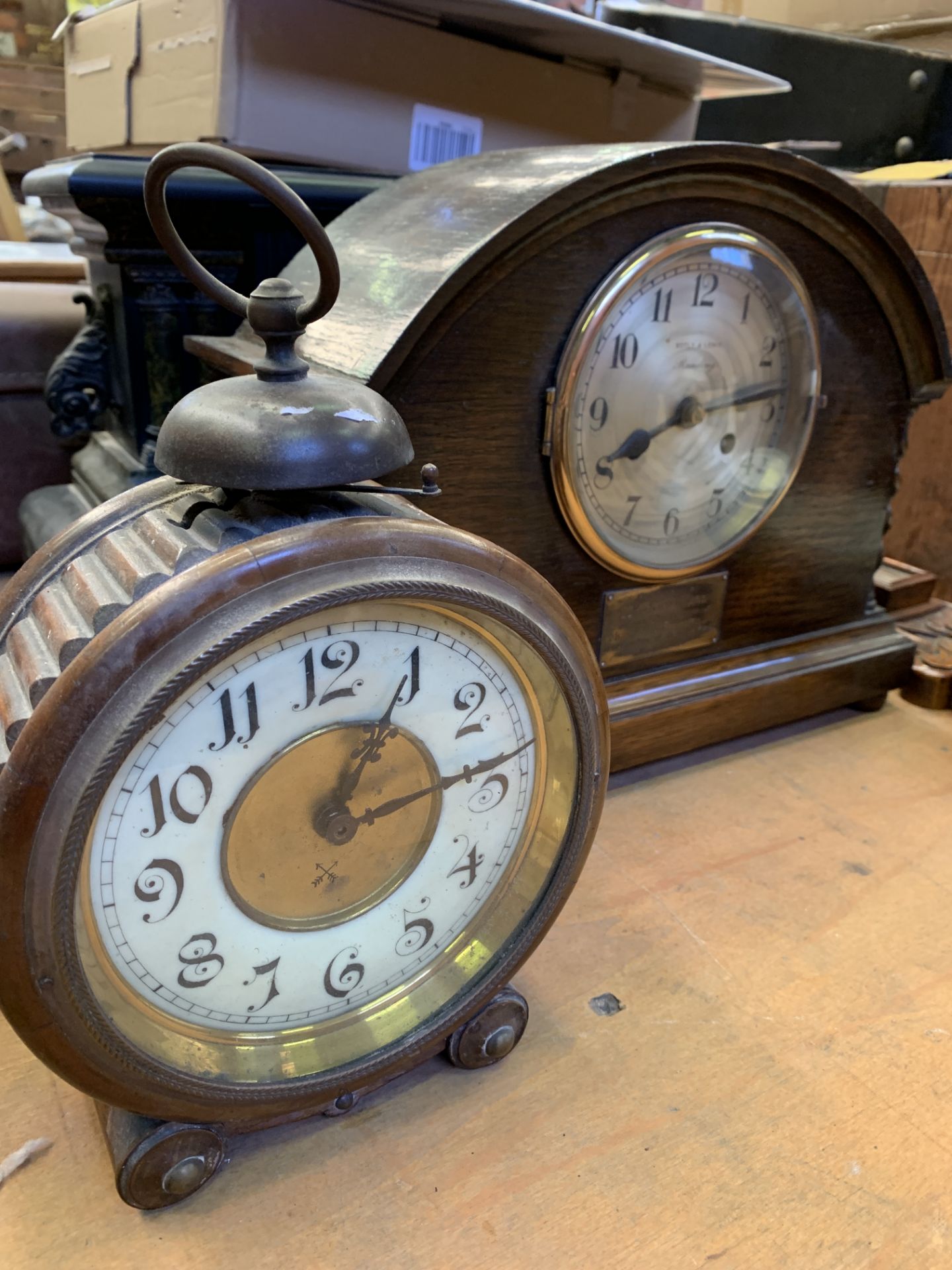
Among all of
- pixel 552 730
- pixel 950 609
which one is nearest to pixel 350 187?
pixel 552 730

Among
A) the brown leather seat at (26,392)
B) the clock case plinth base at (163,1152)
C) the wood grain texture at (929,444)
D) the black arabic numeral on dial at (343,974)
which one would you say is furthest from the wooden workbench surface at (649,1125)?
the brown leather seat at (26,392)

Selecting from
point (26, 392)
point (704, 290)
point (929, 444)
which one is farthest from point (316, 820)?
point (929, 444)

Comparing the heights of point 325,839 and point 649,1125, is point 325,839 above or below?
above

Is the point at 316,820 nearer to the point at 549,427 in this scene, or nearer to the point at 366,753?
the point at 366,753

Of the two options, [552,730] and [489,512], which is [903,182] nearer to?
[489,512]

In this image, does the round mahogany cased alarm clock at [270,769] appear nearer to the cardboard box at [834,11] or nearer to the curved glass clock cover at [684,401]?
the curved glass clock cover at [684,401]

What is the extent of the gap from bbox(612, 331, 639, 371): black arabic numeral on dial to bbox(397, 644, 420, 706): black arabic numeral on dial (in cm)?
56

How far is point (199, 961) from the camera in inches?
27.5

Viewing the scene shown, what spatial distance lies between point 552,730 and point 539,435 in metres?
0.43

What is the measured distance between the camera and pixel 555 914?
2.73 ft

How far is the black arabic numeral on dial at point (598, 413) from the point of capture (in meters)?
1.12

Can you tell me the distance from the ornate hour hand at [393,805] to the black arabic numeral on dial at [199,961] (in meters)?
0.11

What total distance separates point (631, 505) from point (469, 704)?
0.53 m

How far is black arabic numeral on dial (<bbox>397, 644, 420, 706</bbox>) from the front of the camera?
0.71m
